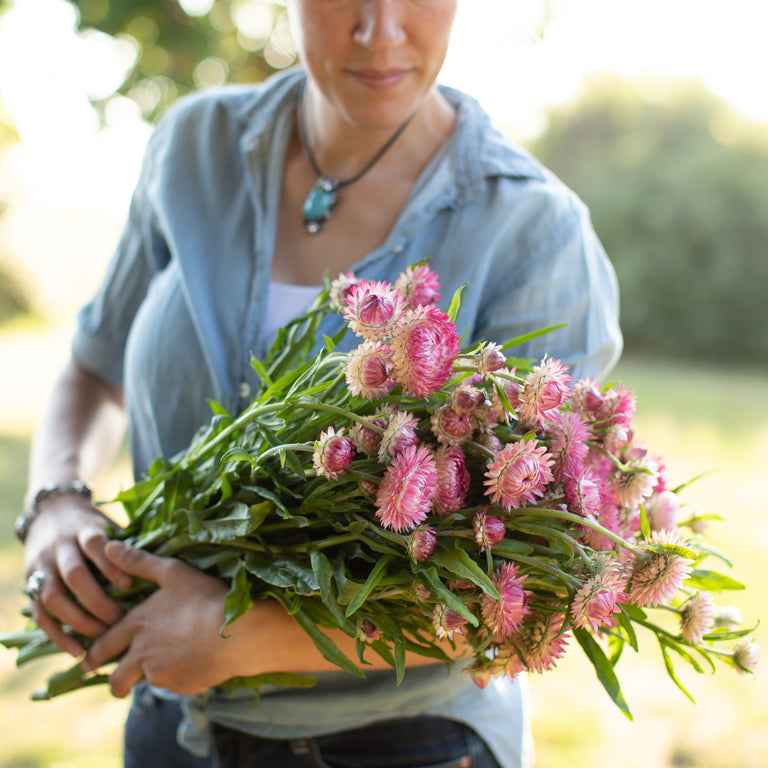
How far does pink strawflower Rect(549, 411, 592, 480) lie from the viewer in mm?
729

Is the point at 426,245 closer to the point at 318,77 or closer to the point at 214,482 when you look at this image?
the point at 318,77

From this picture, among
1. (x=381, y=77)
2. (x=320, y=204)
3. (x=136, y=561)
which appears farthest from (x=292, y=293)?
(x=136, y=561)

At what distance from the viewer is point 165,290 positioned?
1183 millimetres

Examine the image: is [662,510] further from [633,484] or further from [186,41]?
[186,41]

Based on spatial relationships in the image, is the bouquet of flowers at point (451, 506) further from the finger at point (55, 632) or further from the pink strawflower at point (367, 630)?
the finger at point (55, 632)

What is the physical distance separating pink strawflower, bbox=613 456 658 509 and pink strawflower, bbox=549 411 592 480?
5 centimetres

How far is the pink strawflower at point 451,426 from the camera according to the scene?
2.31ft

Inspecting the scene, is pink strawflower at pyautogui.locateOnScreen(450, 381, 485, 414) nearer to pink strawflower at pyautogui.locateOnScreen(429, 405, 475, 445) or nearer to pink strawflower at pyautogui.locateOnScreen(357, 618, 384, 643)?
pink strawflower at pyautogui.locateOnScreen(429, 405, 475, 445)

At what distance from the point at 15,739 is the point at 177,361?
2.03 metres

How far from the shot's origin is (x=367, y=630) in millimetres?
776

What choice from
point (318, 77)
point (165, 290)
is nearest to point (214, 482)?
point (165, 290)

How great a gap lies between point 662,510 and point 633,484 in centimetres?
7

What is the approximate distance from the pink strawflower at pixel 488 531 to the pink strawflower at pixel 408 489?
5 cm

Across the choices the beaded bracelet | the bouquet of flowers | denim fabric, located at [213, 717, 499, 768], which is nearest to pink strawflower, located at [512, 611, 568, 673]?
the bouquet of flowers
